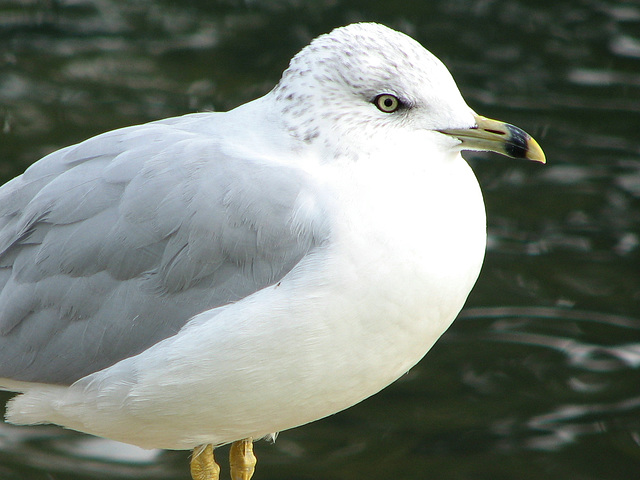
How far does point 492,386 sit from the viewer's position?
4469mm

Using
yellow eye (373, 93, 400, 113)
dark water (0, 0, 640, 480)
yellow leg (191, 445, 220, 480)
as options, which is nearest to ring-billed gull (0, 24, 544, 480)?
yellow eye (373, 93, 400, 113)

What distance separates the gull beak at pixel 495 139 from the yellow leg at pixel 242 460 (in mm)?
1405

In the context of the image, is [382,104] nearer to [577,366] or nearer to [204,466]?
[204,466]

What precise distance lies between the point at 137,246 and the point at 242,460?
3.56 ft

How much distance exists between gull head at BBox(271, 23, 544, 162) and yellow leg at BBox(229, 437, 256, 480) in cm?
127

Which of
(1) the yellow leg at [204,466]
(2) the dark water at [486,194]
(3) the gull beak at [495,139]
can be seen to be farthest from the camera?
(2) the dark water at [486,194]

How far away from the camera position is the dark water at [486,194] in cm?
411

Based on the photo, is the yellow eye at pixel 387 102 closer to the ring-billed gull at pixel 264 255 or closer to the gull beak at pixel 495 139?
the ring-billed gull at pixel 264 255

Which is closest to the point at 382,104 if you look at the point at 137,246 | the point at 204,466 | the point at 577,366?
the point at 137,246

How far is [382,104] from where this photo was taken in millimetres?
2834

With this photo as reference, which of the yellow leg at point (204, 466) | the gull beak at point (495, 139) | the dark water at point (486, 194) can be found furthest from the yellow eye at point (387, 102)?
the dark water at point (486, 194)

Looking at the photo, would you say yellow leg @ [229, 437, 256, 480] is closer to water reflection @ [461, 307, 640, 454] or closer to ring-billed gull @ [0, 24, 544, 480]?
ring-billed gull @ [0, 24, 544, 480]

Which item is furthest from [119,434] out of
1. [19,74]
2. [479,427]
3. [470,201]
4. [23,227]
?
[19,74]

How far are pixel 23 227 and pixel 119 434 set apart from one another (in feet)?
2.23
